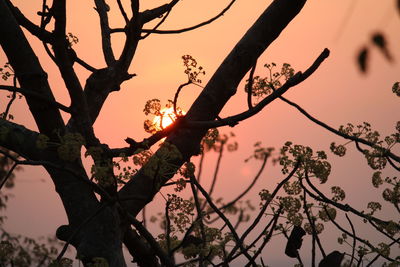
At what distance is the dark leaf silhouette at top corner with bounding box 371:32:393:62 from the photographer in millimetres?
1663

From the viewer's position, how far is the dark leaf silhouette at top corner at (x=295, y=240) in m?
4.76

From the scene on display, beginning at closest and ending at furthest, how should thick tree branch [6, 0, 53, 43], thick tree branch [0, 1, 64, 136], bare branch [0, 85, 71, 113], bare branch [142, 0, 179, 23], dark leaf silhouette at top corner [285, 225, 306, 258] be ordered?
thick tree branch [6, 0, 53, 43] < bare branch [0, 85, 71, 113] < thick tree branch [0, 1, 64, 136] < dark leaf silhouette at top corner [285, 225, 306, 258] < bare branch [142, 0, 179, 23]

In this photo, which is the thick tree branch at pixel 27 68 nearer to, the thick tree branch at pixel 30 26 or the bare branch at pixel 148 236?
the thick tree branch at pixel 30 26

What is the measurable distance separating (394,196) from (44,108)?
12.3ft

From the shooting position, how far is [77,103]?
4.16 meters

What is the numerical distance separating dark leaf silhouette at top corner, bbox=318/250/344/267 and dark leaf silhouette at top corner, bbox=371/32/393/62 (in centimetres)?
288

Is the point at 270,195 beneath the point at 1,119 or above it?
beneath

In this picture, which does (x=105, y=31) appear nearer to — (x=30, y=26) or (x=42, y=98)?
(x=30, y=26)

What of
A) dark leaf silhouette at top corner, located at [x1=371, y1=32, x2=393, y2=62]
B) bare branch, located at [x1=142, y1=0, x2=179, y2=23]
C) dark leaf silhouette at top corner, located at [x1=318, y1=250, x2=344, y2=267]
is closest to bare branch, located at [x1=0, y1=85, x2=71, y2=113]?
bare branch, located at [x1=142, y1=0, x2=179, y2=23]

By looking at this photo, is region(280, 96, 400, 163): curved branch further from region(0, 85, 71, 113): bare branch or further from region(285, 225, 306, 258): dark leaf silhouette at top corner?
region(0, 85, 71, 113): bare branch

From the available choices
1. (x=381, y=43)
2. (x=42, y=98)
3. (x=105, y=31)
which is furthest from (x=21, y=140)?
(x=381, y=43)

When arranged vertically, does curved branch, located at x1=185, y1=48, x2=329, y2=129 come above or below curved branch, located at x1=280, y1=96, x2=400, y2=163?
below

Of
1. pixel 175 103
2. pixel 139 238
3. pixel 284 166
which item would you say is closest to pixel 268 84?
pixel 284 166

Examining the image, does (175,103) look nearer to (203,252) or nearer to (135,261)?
(203,252)
